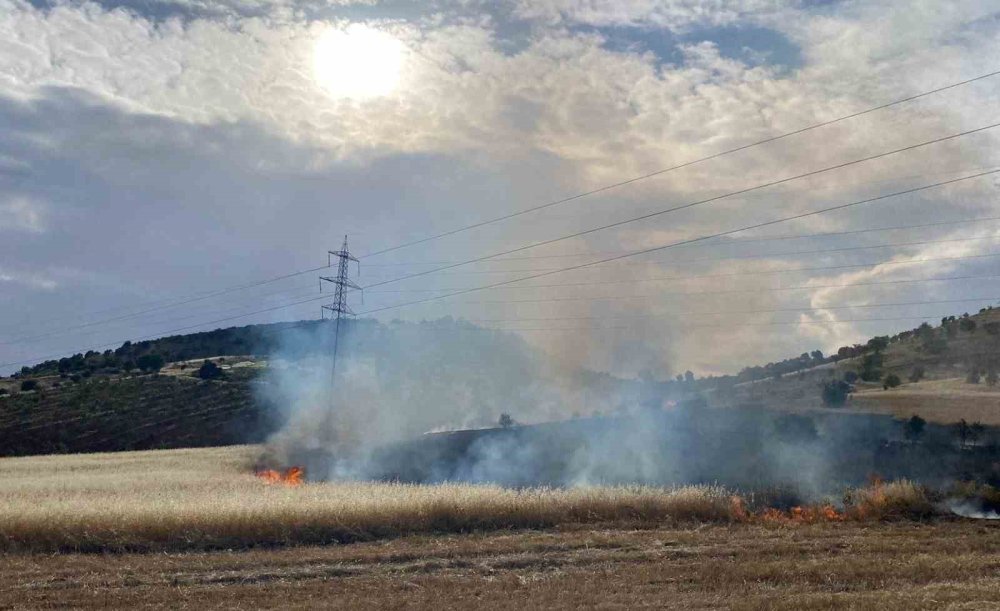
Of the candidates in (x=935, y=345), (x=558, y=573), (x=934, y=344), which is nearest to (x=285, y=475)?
(x=558, y=573)

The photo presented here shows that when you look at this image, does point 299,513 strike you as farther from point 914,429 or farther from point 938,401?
point 938,401

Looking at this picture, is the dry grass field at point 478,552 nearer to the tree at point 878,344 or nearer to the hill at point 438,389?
the hill at point 438,389

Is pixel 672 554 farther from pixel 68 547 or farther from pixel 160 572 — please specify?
pixel 68 547

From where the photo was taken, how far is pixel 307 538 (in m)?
23.2

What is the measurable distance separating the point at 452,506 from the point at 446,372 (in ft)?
215

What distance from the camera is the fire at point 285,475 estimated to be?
43841mm

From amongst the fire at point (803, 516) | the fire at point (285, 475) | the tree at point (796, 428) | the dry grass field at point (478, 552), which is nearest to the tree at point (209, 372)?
the fire at point (285, 475)

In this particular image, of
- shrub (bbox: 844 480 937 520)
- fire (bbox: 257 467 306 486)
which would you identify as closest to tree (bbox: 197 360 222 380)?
fire (bbox: 257 467 306 486)

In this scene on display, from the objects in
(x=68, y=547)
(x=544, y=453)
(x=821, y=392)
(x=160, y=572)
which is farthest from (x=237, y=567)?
(x=821, y=392)

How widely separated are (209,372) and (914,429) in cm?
6932

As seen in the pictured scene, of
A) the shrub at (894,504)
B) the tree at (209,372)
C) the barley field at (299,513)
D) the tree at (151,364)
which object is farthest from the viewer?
the tree at (151,364)

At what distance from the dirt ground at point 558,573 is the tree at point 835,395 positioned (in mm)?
30444

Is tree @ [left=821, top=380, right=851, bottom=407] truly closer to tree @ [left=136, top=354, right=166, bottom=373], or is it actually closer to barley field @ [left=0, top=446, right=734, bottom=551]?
barley field @ [left=0, top=446, right=734, bottom=551]

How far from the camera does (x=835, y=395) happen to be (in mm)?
53875
